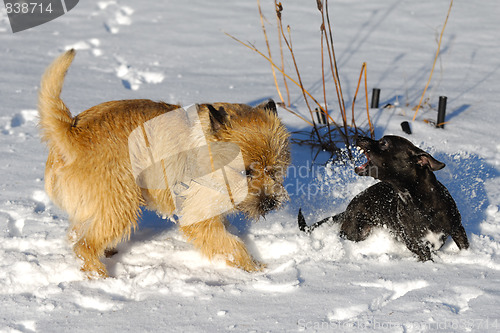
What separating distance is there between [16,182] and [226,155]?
212cm

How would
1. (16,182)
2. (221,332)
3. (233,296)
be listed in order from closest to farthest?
(221,332)
(233,296)
(16,182)


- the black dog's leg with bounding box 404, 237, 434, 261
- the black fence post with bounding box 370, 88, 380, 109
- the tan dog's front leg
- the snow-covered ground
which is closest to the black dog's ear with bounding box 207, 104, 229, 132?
the tan dog's front leg

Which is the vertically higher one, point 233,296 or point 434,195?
point 434,195

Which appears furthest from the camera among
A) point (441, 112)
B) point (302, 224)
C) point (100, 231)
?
point (441, 112)

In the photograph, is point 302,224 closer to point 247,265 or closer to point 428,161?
point 247,265

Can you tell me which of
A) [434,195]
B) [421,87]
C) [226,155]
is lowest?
[421,87]

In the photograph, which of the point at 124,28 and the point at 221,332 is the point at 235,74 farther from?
the point at 221,332

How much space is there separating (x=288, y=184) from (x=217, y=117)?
A: 4.87 ft

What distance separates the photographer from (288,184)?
4.17 meters

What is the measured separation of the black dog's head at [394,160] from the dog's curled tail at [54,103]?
1.99 metres

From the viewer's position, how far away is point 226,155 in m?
2.85

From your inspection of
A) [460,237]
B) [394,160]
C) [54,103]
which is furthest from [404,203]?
[54,103]

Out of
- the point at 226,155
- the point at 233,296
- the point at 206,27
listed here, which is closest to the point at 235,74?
the point at 206,27

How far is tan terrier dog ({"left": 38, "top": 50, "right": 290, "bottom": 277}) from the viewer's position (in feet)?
9.20
